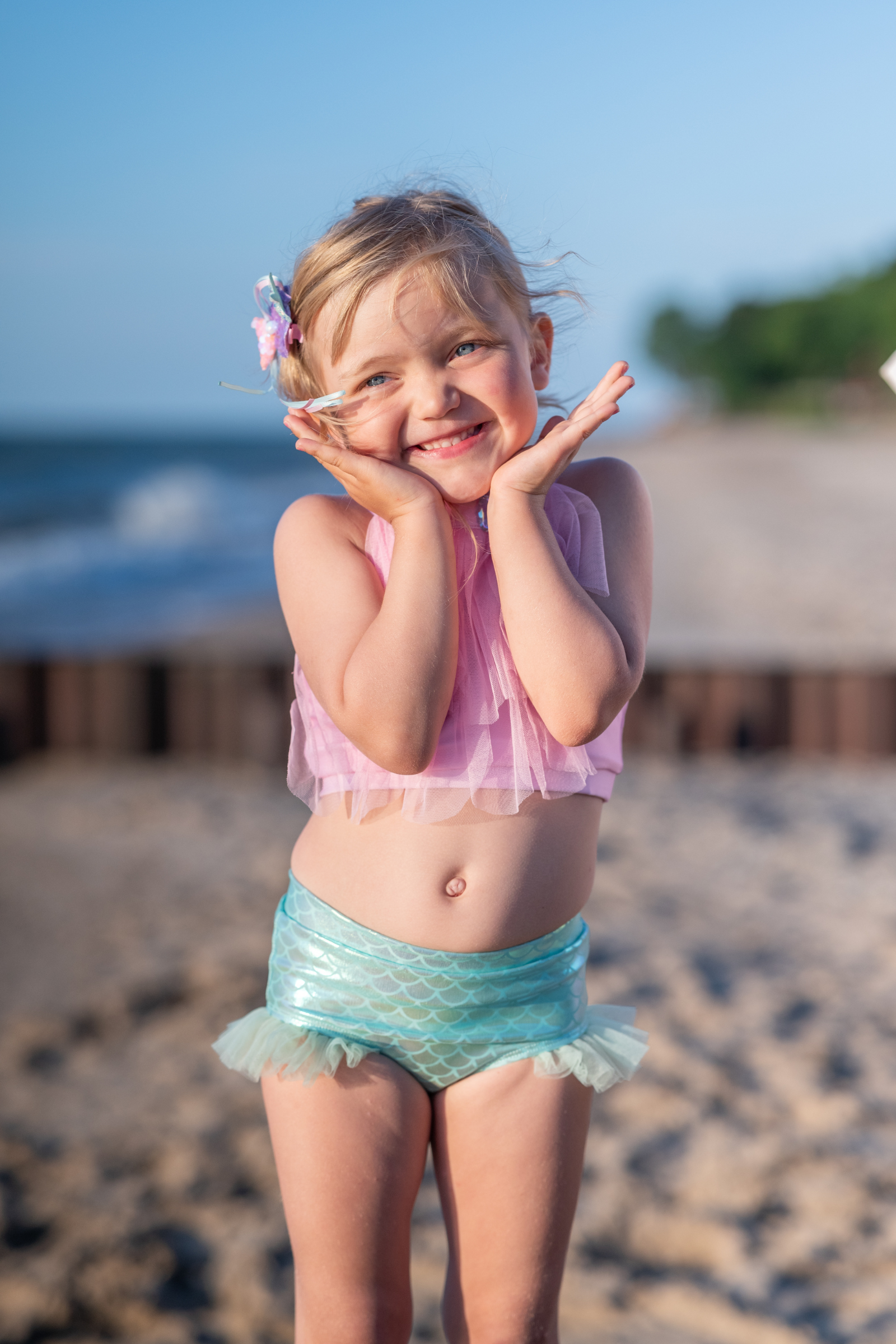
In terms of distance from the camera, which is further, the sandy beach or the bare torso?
the sandy beach

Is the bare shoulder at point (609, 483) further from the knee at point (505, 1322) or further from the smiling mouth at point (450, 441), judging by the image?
the knee at point (505, 1322)

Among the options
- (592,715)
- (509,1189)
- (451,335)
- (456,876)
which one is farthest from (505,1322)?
(451,335)

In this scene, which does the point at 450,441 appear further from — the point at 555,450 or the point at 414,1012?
the point at 414,1012

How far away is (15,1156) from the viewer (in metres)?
3.30

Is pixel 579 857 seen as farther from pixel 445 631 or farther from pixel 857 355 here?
pixel 857 355

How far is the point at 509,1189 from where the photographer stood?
5.39 ft

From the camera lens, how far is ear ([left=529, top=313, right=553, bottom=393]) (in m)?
1.72

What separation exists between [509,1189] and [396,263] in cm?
126

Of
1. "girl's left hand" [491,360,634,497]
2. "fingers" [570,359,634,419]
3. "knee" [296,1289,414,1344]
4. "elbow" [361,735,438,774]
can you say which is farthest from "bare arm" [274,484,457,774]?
"knee" [296,1289,414,1344]

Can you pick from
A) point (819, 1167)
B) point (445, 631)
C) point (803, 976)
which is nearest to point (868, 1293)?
point (819, 1167)

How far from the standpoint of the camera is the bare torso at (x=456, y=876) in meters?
1.64

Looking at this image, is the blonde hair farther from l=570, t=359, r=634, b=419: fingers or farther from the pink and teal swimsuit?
the pink and teal swimsuit

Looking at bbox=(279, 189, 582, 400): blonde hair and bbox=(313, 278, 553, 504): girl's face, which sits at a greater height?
bbox=(279, 189, 582, 400): blonde hair

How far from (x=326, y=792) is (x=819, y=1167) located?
7.35 feet
